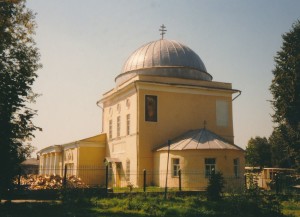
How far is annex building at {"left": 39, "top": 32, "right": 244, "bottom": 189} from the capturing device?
2198 centimetres

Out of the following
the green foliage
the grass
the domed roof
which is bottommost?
the grass

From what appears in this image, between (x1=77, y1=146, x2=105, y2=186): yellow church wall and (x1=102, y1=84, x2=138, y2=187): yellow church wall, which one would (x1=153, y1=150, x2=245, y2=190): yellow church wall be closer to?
(x1=102, y1=84, x2=138, y2=187): yellow church wall

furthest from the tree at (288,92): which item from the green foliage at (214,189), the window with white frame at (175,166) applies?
the green foliage at (214,189)

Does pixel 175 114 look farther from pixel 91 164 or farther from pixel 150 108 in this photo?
pixel 91 164

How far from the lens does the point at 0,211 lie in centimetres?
1195

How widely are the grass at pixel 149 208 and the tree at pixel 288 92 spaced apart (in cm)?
1261

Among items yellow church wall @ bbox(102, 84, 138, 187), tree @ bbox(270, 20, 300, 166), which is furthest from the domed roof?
tree @ bbox(270, 20, 300, 166)

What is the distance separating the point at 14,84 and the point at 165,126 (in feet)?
43.8

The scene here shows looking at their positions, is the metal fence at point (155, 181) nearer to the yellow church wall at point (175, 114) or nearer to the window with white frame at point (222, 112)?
the yellow church wall at point (175, 114)

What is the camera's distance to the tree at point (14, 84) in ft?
39.1

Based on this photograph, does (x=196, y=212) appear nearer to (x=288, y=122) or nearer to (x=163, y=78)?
(x=163, y=78)

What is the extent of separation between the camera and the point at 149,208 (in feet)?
42.2

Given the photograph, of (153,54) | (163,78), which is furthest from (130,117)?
(153,54)

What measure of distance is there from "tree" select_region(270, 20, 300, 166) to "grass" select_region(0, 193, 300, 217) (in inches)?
496
